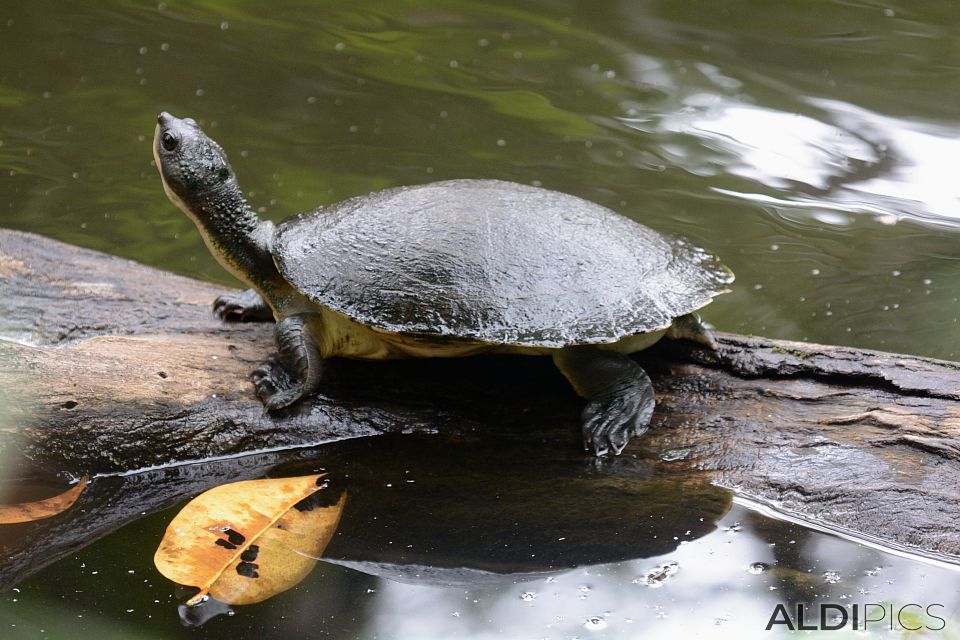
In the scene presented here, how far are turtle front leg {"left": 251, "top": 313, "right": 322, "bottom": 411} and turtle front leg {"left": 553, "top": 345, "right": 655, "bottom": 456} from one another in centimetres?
71

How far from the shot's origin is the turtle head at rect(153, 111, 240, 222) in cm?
295

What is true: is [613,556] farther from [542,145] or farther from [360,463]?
[542,145]

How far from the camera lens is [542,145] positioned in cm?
555

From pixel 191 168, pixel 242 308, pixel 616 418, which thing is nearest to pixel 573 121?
pixel 242 308

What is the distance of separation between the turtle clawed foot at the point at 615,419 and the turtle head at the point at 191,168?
1340 mm

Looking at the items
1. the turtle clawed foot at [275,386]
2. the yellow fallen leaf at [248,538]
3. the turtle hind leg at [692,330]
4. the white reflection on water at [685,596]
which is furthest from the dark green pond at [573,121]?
the yellow fallen leaf at [248,538]

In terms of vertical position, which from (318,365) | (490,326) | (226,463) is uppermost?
(490,326)

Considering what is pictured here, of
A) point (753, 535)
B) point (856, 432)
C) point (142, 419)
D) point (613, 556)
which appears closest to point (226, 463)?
point (142, 419)

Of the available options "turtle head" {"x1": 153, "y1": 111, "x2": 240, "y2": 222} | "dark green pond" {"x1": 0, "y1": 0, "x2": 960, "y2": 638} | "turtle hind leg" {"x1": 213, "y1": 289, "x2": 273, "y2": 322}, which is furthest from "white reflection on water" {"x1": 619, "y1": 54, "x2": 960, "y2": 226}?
"turtle head" {"x1": 153, "y1": 111, "x2": 240, "y2": 222}

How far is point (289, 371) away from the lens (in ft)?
8.97

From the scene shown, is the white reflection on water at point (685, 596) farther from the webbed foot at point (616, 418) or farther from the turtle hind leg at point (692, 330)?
the turtle hind leg at point (692, 330)

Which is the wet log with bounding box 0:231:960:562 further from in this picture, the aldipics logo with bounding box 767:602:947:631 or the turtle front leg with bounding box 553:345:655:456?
the aldipics logo with bounding box 767:602:947:631

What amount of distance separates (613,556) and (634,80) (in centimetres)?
435

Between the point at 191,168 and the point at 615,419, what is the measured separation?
1.53 metres
